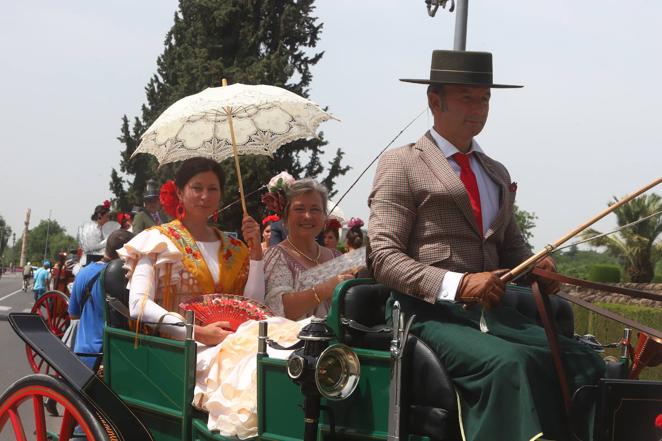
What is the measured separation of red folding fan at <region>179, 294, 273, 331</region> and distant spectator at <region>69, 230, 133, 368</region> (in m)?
2.32

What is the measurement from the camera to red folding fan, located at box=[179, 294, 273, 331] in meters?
5.12

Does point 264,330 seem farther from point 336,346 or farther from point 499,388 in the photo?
point 499,388

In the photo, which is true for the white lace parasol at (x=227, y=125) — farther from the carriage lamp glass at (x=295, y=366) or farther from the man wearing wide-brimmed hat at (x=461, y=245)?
the carriage lamp glass at (x=295, y=366)

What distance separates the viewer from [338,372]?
3707 millimetres

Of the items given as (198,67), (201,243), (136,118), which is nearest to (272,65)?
(198,67)

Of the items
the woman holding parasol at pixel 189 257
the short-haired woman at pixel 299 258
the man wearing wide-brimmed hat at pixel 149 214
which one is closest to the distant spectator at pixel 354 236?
the man wearing wide-brimmed hat at pixel 149 214

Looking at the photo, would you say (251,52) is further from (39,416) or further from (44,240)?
(44,240)

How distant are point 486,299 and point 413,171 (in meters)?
0.67

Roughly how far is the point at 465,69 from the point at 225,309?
1859mm

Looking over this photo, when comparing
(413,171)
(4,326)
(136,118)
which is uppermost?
(136,118)

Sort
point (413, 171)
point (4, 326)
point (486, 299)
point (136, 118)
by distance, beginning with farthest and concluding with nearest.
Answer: point (136, 118), point (4, 326), point (413, 171), point (486, 299)

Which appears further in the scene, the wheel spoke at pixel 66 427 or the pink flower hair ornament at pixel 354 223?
the pink flower hair ornament at pixel 354 223

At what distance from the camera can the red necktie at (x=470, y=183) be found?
412 cm

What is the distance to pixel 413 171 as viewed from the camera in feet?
13.3
